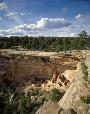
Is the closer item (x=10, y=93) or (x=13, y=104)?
(x=13, y=104)

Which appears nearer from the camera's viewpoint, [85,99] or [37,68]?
[85,99]

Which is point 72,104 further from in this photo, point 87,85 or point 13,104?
point 13,104

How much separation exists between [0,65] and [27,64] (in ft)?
16.6

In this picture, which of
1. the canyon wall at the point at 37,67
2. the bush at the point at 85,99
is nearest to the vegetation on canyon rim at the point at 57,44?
the canyon wall at the point at 37,67

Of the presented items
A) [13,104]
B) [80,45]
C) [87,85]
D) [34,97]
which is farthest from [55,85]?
[80,45]

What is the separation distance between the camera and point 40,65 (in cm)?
5016

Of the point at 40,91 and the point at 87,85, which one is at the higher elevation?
the point at 87,85

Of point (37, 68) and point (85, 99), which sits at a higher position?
point (85, 99)

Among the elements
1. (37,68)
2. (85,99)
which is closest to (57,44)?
(37,68)

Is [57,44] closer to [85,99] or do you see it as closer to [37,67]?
[37,67]

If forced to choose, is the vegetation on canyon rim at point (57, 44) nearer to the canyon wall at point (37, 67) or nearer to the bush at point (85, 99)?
the canyon wall at point (37, 67)

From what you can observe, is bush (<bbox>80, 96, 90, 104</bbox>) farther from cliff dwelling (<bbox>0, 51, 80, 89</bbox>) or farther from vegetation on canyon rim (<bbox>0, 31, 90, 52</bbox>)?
vegetation on canyon rim (<bbox>0, 31, 90, 52</bbox>)

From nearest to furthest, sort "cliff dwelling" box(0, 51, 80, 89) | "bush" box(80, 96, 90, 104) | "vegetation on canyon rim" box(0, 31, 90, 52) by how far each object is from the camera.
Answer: "bush" box(80, 96, 90, 104) → "cliff dwelling" box(0, 51, 80, 89) → "vegetation on canyon rim" box(0, 31, 90, 52)

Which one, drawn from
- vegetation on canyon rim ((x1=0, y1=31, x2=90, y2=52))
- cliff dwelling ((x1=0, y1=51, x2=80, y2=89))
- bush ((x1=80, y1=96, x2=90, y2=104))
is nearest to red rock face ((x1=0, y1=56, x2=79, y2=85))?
cliff dwelling ((x1=0, y1=51, x2=80, y2=89))
